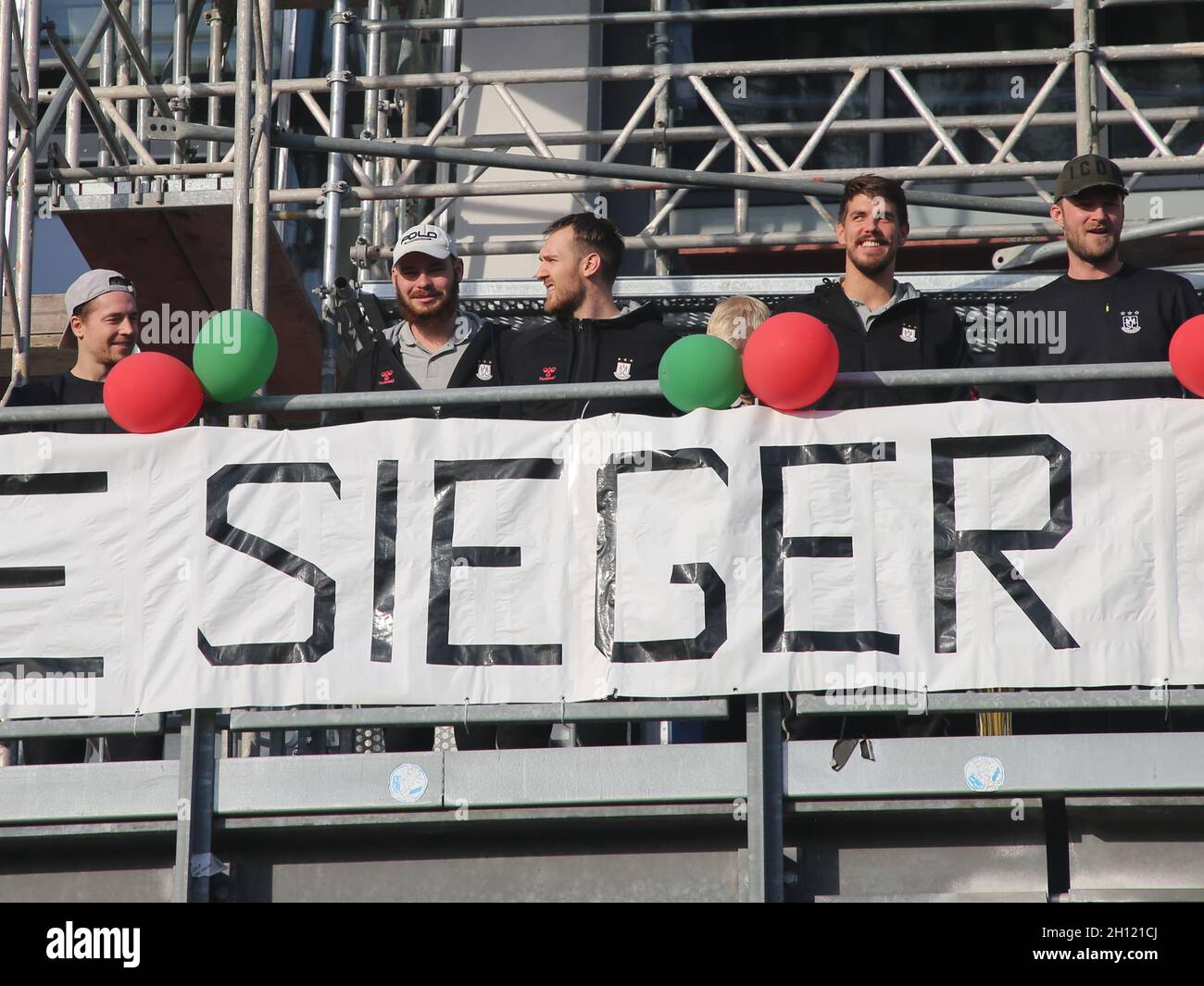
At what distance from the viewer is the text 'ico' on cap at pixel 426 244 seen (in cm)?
A: 679

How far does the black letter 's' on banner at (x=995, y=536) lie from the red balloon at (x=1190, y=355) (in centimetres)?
43

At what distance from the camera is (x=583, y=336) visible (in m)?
6.65

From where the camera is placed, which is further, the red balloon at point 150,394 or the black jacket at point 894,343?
the black jacket at point 894,343

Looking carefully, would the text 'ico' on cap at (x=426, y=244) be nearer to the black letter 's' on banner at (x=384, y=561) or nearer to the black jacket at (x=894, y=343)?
the black letter 's' on banner at (x=384, y=561)

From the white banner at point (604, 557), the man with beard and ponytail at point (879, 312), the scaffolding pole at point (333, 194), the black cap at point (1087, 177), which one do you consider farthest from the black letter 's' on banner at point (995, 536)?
the scaffolding pole at point (333, 194)

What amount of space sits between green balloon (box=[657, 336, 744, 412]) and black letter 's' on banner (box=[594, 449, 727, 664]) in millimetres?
167

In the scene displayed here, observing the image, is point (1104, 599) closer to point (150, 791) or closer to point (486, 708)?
point (486, 708)

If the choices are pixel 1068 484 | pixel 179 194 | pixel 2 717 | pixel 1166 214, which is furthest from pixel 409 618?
pixel 1166 214

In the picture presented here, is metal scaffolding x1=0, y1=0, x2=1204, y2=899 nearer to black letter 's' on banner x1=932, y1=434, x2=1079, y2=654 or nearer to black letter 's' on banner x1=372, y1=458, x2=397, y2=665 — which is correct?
black letter 's' on banner x1=372, y1=458, x2=397, y2=665

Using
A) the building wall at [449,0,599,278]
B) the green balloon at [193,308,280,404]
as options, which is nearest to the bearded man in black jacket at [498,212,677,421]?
the green balloon at [193,308,280,404]

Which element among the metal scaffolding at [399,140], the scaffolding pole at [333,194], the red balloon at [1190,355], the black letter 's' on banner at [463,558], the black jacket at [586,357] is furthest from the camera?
the scaffolding pole at [333,194]

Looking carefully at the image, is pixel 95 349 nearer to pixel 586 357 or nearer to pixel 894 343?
pixel 586 357

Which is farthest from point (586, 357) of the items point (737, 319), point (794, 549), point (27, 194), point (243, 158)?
point (27, 194)
